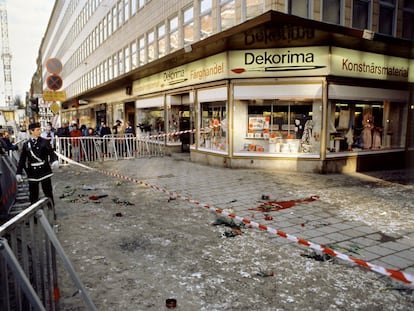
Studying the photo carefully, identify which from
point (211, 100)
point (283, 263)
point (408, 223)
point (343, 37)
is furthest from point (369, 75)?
point (283, 263)

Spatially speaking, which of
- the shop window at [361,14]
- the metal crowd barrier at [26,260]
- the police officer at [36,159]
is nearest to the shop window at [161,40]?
the shop window at [361,14]

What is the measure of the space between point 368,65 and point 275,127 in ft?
13.3

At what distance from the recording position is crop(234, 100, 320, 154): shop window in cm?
1198

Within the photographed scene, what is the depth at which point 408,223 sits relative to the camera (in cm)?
645

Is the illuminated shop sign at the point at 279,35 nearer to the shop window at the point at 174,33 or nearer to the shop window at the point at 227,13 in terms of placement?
the shop window at the point at 227,13

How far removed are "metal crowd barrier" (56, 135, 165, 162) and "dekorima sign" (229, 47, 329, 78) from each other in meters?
6.48

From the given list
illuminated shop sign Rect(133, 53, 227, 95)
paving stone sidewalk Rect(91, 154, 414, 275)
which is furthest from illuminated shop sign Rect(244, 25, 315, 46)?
paving stone sidewalk Rect(91, 154, 414, 275)

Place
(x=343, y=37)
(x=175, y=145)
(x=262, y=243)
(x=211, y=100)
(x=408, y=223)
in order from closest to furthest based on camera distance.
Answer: (x=262, y=243)
(x=408, y=223)
(x=343, y=37)
(x=211, y=100)
(x=175, y=145)

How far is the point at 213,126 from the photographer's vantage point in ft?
45.9

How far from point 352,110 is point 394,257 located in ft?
29.1

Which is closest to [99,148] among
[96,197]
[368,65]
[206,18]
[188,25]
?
[188,25]

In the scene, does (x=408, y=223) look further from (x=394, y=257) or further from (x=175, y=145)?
(x=175, y=145)

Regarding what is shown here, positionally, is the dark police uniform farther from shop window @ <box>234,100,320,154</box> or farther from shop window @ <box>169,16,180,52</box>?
shop window @ <box>169,16,180,52</box>

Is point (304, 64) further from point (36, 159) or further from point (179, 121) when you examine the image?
point (36, 159)
